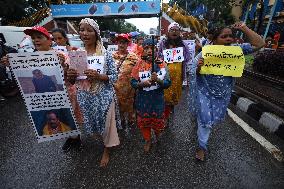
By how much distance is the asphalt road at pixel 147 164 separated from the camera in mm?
3467

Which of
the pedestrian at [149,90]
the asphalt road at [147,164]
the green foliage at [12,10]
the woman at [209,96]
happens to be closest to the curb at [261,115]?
the asphalt road at [147,164]

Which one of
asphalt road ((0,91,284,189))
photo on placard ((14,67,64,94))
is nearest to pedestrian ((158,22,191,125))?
asphalt road ((0,91,284,189))

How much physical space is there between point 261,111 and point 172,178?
9.79ft

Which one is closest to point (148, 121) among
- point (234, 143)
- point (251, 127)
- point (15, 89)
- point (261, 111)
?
point (234, 143)

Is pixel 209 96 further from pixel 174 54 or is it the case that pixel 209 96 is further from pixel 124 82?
pixel 124 82

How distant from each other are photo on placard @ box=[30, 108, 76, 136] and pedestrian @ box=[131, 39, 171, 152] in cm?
Result: 100

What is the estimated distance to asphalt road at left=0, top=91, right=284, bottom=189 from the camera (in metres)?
3.47

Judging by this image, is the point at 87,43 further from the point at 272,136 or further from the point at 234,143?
the point at 272,136

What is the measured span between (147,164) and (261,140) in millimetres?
1937

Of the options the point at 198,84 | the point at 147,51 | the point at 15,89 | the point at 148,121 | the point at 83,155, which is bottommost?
the point at 15,89

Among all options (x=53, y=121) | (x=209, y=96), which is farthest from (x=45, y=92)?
(x=209, y=96)

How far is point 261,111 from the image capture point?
5680 millimetres

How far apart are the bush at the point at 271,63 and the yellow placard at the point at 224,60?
6725 millimetres

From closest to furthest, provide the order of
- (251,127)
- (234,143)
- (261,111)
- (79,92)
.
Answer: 1. (79,92)
2. (234,143)
3. (251,127)
4. (261,111)
